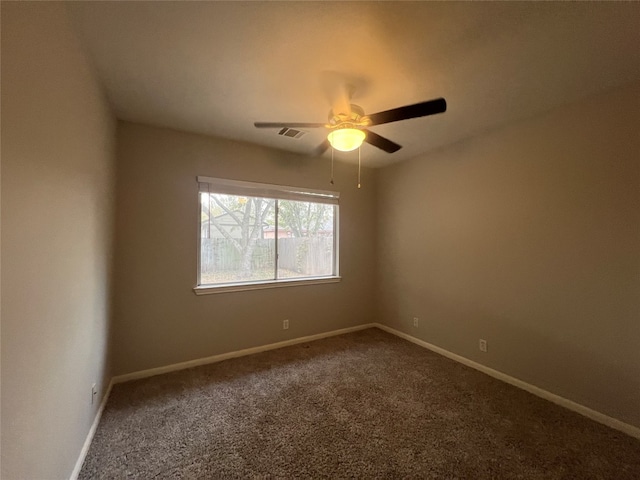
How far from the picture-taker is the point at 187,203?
9.77 ft

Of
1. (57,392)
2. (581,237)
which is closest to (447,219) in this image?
(581,237)

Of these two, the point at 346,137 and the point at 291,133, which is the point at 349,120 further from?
the point at 291,133

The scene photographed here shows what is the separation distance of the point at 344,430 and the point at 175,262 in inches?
86.7

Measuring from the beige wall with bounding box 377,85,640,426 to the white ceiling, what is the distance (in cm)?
38

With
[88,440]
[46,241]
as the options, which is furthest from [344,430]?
[46,241]

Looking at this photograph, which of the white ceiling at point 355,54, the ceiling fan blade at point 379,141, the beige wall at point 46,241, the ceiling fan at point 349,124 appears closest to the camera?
the beige wall at point 46,241

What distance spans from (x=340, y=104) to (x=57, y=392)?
2.35 meters

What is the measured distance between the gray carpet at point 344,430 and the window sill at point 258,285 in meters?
0.80

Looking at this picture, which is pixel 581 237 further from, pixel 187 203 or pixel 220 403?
pixel 187 203

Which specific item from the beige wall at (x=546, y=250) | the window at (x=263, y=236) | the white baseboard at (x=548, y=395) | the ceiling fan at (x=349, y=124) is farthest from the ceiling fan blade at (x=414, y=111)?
the white baseboard at (x=548, y=395)

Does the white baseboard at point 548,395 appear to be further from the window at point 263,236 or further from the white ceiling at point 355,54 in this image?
the white ceiling at point 355,54

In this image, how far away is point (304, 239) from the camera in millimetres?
3822

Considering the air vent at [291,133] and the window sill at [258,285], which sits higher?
the air vent at [291,133]

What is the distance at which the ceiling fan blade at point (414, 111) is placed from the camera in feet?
5.46
